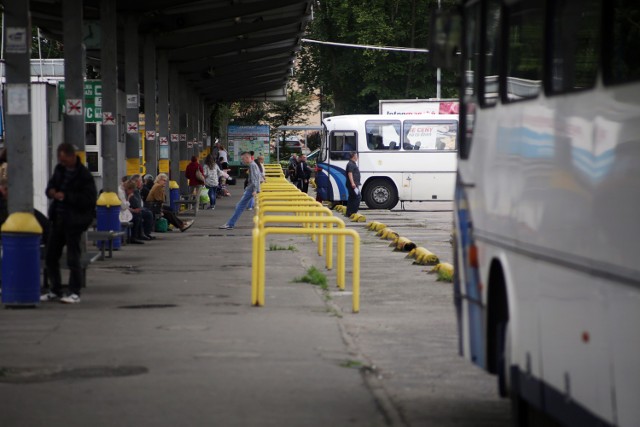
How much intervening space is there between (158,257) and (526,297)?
16204mm

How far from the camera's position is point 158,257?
22953mm

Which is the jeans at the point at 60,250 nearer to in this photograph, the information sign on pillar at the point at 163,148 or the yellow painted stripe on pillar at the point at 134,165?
the yellow painted stripe on pillar at the point at 134,165

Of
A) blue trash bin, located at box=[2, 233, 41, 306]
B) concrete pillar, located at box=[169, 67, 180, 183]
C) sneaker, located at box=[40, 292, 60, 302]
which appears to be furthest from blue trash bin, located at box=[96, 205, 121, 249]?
concrete pillar, located at box=[169, 67, 180, 183]

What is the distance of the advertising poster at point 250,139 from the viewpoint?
71.2 m

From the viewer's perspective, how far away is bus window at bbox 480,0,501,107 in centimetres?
840

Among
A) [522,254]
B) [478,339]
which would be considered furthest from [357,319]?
[522,254]

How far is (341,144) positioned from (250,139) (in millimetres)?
27615


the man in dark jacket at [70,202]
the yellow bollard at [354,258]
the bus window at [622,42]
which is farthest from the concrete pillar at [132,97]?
the bus window at [622,42]

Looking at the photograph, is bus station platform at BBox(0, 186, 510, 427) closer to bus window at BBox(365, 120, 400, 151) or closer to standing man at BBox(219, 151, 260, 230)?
standing man at BBox(219, 151, 260, 230)

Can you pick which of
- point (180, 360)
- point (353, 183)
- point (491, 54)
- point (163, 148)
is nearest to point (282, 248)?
point (353, 183)

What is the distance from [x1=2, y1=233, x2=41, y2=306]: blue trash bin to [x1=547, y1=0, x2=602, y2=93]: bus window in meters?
8.77

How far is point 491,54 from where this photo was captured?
8.57 meters

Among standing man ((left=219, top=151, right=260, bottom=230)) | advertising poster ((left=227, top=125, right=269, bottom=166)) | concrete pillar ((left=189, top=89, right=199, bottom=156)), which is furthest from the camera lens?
advertising poster ((left=227, top=125, right=269, bottom=166))

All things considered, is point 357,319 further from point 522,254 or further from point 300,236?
point 300,236
